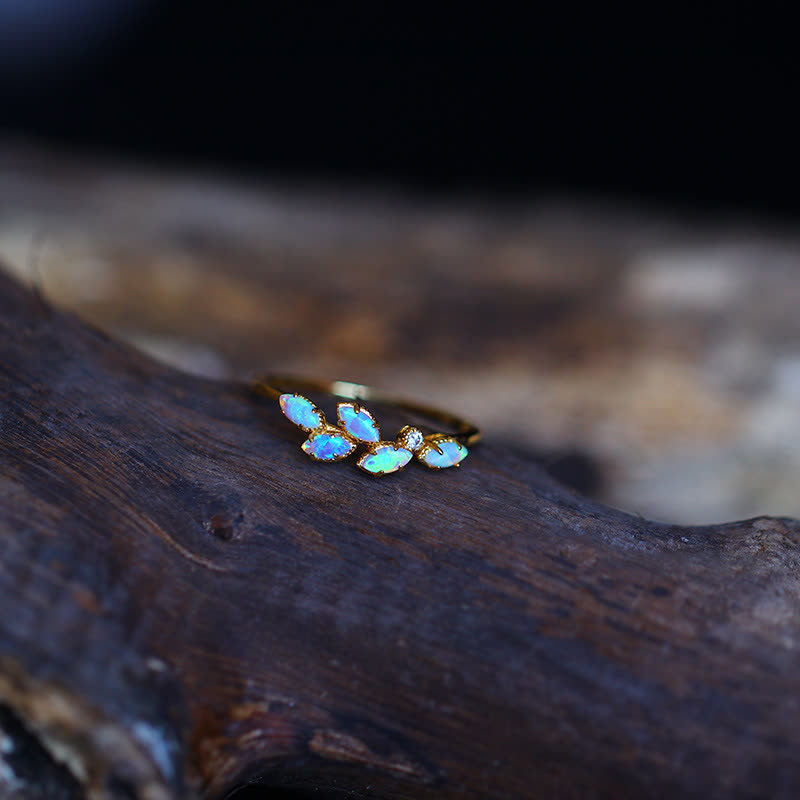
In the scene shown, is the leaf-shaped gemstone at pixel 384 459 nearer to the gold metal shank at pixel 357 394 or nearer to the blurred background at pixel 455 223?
the gold metal shank at pixel 357 394

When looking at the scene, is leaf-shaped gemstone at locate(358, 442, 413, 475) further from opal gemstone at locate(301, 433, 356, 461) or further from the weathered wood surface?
the weathered wood surface

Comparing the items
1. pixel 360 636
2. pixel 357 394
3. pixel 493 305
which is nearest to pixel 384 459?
pixel 360 636

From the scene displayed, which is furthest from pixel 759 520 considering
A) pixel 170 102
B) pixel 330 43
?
pixel 170 102

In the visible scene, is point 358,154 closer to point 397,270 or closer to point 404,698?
point 397,270

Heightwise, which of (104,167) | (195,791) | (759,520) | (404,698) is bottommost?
(195,791)

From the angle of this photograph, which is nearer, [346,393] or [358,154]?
[346,393]

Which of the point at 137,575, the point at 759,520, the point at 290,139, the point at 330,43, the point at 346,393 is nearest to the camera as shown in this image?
the point at 137,575
